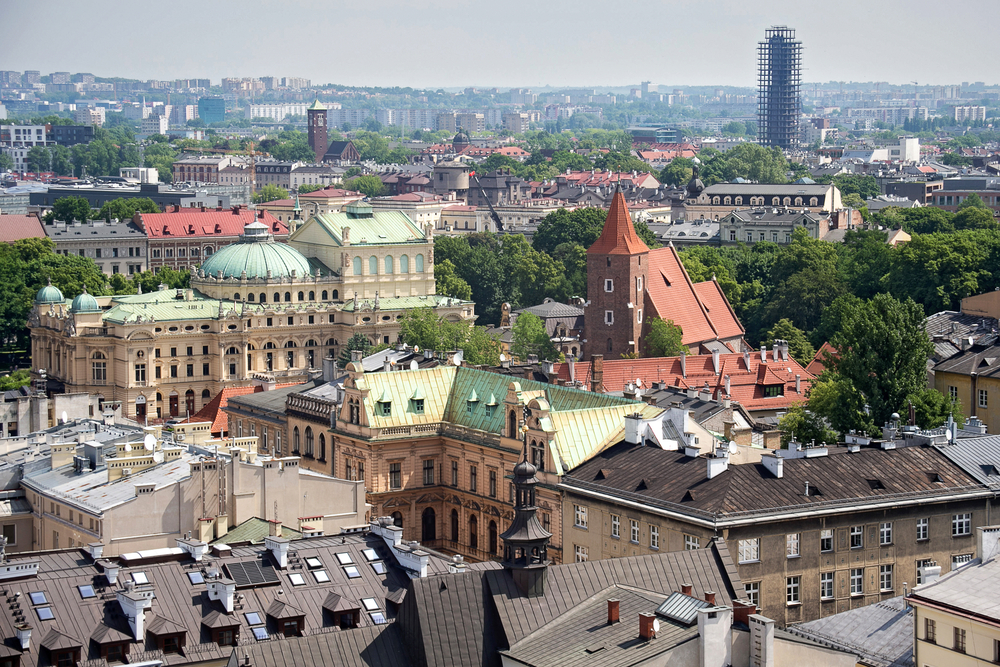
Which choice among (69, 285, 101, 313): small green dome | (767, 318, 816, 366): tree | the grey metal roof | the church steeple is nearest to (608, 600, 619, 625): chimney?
the church steeple

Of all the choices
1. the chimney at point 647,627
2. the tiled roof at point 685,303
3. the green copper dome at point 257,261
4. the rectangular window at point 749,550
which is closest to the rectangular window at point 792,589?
the rectangular window at point 749,550

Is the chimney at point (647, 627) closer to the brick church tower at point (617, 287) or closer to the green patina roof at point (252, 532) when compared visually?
the green patina roof at point (252, 532)

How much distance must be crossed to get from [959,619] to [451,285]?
13856 centimetres

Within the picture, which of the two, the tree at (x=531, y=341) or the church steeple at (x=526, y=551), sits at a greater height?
the church steeple at (x=526, y=551)

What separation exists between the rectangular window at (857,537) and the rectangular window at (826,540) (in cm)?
104

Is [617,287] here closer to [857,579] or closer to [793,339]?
[793,339]

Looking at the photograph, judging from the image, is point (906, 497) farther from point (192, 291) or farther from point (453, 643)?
point (192, 291)

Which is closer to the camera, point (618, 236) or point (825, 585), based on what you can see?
point (825, 585)

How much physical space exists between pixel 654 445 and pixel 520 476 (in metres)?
28.1

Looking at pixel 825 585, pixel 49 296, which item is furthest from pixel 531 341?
pixel 825 585

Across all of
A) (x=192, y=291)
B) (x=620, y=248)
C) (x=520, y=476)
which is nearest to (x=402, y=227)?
(x=192, y=291)

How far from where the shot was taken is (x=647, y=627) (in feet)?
154

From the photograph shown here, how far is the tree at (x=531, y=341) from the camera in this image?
139 m

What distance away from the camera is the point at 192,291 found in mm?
159375
